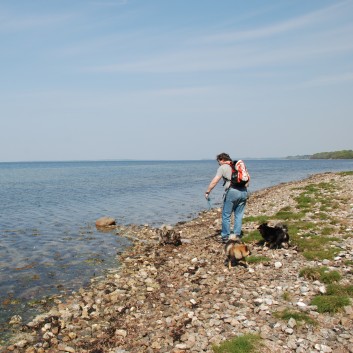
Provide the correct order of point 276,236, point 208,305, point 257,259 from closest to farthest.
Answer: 1. point 208,305
2. point 257,259
3. point 276,236

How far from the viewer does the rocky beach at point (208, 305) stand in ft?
28.2

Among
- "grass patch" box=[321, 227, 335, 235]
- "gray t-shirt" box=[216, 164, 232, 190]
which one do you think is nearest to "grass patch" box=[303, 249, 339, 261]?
"grass patch" box=[321, 227, 335, 235]

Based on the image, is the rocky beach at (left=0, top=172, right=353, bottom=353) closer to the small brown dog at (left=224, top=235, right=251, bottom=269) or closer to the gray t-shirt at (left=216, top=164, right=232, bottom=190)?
the small brown dog at (left=224, top=235, right=251, bottom=269)

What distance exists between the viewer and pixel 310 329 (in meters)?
8.49

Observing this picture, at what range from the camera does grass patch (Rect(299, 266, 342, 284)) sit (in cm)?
1090

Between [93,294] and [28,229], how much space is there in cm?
1675

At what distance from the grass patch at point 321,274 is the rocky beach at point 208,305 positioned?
0.04 metres

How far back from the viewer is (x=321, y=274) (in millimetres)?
11266

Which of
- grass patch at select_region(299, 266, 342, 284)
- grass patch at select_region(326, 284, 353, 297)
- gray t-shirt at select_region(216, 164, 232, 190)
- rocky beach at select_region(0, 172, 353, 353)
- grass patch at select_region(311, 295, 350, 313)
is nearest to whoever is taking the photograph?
rocky beach at select_region(0, 172, 353, 353)

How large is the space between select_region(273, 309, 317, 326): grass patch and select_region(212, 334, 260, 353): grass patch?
1.17m

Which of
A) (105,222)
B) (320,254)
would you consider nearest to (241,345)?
(320,254)

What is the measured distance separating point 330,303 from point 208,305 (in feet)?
11.0

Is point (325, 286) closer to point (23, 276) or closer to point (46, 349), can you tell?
point (46, 349)

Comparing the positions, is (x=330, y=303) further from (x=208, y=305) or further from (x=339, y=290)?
(x=208, y=305)
